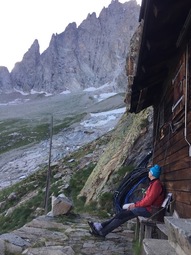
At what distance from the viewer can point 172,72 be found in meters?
8.18

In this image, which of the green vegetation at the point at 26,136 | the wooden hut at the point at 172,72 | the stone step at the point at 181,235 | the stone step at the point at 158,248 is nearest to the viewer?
the stone step at the point at 181,235

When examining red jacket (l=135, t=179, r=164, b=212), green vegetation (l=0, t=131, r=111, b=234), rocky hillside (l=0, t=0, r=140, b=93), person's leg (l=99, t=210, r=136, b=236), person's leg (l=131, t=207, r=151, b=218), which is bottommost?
green vegetation (l=0, t=131, r=111, b=234)

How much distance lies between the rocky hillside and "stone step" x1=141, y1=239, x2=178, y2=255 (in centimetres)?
17110

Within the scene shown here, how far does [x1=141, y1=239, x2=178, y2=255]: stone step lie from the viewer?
4.50m

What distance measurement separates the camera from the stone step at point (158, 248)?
14.8ft

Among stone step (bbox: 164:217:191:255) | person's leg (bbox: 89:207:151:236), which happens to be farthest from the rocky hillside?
stone step (bbox: 164:217:191:255)

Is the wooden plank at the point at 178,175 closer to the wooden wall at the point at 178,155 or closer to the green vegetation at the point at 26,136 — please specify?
the wooden wall at the point at 178,155

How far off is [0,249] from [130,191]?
5.37 meters

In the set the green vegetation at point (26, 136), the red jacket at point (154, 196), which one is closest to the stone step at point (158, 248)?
the red jacket at point (154, 196)

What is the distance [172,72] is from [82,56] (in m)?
185

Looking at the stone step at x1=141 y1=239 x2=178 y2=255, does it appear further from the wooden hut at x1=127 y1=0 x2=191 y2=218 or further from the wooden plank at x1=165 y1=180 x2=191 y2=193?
the wooden plank at x1=165 y1=180 x2=191 y2=193

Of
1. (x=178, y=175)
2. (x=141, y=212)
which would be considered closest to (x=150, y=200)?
(x=141, y=212)

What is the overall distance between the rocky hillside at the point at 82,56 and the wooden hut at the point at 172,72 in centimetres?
16726

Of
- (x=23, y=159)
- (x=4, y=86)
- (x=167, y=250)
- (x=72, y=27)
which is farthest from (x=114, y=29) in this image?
(x=167, y=250)
